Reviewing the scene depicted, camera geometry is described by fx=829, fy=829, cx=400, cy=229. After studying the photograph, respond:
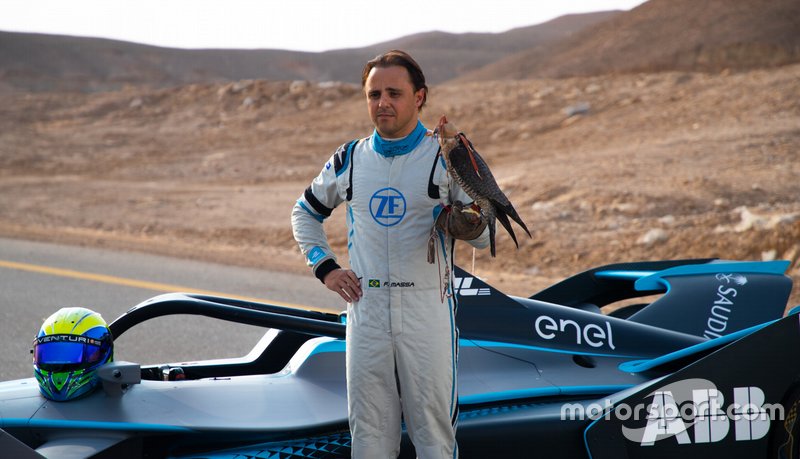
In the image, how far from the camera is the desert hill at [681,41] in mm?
25141

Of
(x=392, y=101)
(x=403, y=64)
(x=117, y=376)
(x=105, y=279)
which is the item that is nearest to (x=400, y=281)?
(x=392, y=101)

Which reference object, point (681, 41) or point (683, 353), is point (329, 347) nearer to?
point (683, 353)

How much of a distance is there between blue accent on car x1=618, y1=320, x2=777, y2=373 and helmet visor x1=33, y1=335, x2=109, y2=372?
2.15m

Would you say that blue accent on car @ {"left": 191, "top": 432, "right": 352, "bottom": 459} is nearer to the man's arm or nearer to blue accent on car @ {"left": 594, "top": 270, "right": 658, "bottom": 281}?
the man's arm

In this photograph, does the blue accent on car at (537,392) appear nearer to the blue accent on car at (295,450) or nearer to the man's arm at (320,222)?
the blue accent on car at (295,450)

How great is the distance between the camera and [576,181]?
486 inches

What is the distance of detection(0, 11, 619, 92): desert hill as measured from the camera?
43812 millimetres

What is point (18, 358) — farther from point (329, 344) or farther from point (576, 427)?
point (576, 427)

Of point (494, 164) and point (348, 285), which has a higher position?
point (348, 285)

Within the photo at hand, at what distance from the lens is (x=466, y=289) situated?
3.66 metres

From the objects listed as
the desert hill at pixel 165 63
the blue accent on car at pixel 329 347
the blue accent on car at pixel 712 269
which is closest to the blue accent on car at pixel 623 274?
the blue accent on car at pixel 712 269

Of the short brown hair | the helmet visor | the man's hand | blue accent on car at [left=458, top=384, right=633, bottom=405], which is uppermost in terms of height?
the short brown hair

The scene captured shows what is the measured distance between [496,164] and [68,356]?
13812mm

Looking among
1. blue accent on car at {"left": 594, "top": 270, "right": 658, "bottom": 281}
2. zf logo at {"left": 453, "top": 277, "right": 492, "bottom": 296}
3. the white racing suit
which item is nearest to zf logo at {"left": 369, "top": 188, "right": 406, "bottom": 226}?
the white racing suit
